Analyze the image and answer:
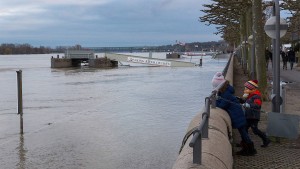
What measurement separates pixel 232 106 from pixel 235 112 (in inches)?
5.3

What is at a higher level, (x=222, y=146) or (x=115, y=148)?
(x=222, y=146)

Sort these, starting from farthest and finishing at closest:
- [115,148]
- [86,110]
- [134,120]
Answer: [86,110]
[134,120]
[115,148]

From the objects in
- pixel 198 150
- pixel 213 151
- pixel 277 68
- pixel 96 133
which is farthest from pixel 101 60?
pixel 198 150

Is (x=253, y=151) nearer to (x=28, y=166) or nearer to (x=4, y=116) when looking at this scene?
(x=28, y=166)

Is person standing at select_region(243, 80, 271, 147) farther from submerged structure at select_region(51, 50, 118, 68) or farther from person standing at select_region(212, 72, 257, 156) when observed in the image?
submerged structure at select_region(51, 50, 118, 68)

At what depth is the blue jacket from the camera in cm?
797

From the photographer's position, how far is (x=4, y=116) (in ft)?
52.9

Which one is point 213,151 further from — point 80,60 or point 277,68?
point 80,60

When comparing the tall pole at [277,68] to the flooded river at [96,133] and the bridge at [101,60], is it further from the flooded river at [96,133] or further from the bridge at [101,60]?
the bridge at [101,60]

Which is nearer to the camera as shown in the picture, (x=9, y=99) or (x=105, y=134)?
(x=105, y=134)

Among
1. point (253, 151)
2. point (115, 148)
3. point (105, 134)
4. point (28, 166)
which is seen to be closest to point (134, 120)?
point (105, 134)

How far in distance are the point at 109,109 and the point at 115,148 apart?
23.8 feet

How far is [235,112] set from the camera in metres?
8.10

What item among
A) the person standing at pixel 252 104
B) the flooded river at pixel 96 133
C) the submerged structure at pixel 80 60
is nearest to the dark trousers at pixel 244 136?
the person standing at pixel 252 104
